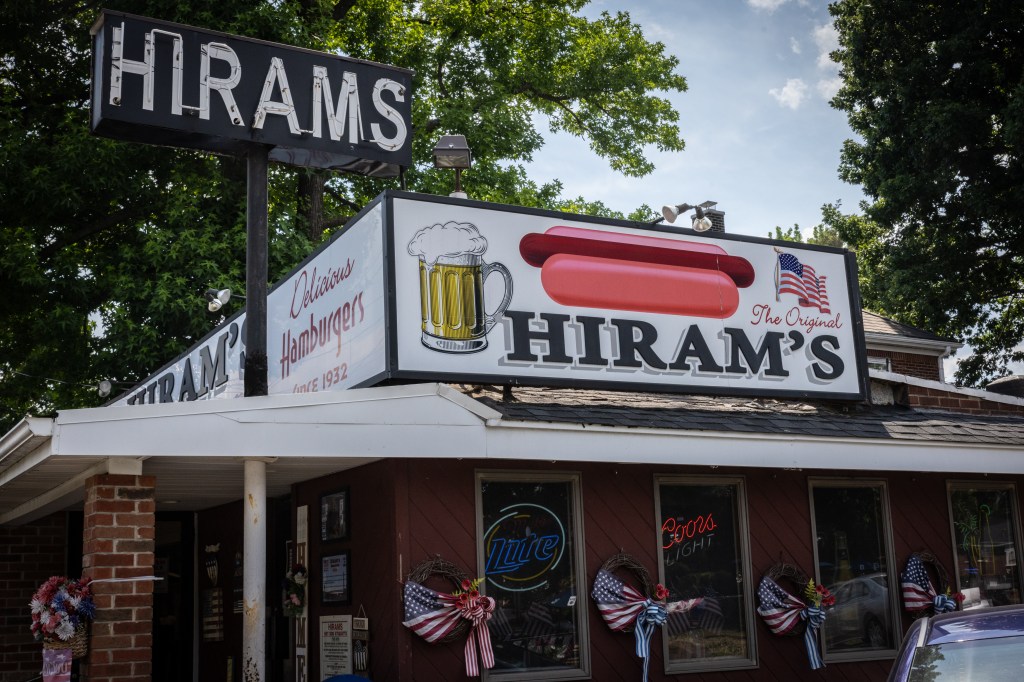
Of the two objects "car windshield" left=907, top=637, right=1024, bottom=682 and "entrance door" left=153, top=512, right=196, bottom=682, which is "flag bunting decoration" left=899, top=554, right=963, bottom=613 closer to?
"car windshield" left=907, top=637, right=1024, bottom=682

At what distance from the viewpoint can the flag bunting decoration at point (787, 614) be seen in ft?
31.0

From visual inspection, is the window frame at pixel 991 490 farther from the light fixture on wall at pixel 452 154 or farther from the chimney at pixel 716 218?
the light fixture on wall at pixel 452 154

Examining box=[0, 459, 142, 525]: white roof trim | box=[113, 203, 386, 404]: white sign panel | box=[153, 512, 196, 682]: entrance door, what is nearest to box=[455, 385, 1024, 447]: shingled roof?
box=[113, 203, 386, 404]: white sign panel

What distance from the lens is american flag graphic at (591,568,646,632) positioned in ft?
28.3

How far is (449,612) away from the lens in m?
7.86

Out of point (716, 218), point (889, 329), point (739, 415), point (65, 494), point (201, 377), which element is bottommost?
point (65, 494)

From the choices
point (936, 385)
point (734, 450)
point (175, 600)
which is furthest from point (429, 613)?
point (936, 385)

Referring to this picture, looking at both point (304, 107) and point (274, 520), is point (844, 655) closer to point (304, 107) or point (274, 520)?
point (274, 520)

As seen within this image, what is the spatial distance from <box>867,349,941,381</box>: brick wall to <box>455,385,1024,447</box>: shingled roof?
11.5 m

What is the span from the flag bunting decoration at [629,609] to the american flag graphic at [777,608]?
1.18m

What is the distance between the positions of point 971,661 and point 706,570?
421 centimetres

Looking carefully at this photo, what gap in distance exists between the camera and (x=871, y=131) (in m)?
25.1

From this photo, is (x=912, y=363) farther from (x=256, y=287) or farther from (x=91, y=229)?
(x=256, y=287)

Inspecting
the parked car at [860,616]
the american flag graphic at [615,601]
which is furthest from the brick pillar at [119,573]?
the parked car at [860,616]
